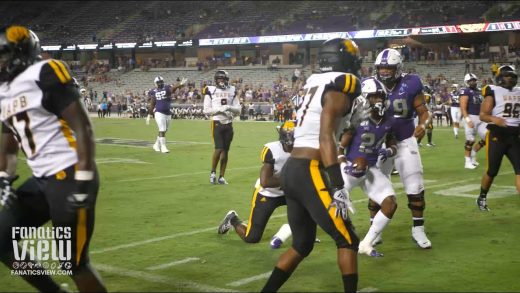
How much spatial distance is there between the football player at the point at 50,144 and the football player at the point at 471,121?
9928 millimetres

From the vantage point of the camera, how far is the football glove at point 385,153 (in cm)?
618

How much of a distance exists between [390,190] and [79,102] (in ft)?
11.3

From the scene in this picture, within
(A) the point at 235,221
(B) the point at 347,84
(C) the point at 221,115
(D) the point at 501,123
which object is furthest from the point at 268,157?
(C) the point at 221,115

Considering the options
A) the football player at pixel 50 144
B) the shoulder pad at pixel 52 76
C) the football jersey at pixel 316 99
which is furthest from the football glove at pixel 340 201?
the shoulder pad at pixel 52 76

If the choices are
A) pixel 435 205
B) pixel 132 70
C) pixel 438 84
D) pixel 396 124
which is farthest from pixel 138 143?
pixel 132 70

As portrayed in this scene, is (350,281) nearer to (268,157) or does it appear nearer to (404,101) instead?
(268,157)

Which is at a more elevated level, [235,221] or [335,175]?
[335,175]

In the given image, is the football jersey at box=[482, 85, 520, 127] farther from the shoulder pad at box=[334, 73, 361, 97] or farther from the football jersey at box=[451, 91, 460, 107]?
the football jersey at box=[451, 91, 460, 107]

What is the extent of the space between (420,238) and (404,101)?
1491 millimetres

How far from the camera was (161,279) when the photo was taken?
5312 mm

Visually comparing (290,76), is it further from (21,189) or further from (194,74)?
(21,189)

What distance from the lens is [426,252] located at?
621 centimetres

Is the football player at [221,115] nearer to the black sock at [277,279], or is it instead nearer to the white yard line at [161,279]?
the white yard line at [161,279]

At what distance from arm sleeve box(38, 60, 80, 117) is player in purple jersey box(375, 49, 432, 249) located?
362cm
